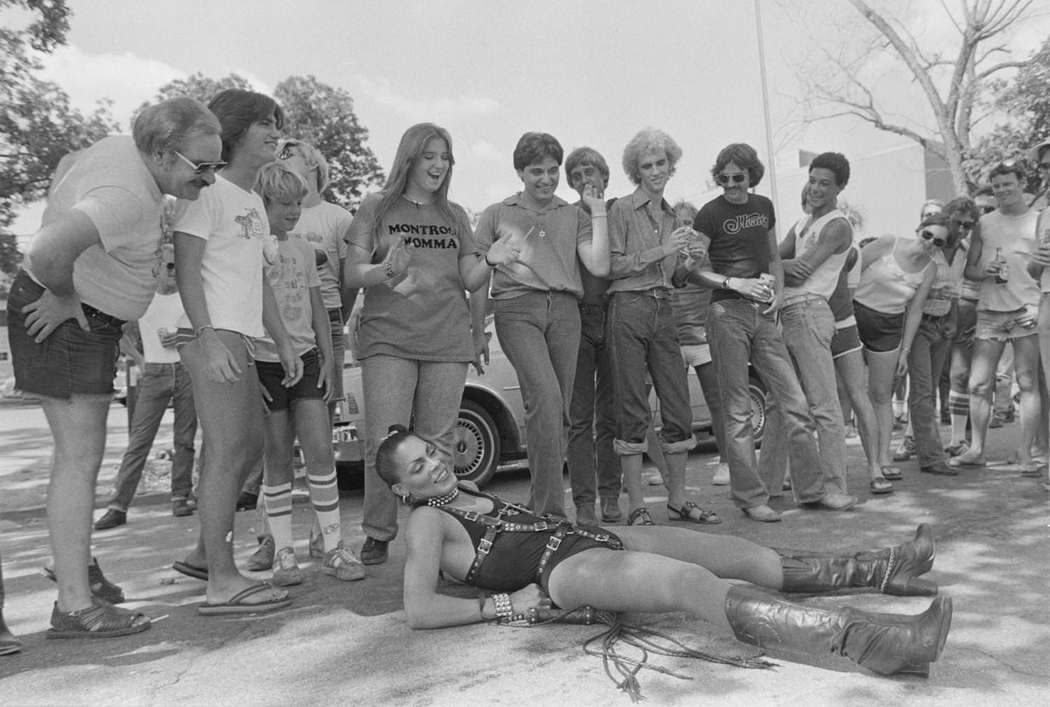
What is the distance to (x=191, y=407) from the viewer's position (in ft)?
21.7

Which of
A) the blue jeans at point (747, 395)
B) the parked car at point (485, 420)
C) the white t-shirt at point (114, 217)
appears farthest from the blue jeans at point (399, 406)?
the parked car at point (485, 420)

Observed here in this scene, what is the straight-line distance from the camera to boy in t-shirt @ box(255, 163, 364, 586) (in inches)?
172

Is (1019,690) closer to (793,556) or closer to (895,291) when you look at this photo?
(793,556)

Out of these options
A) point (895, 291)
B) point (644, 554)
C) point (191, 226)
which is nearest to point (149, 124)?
point (191, 226)

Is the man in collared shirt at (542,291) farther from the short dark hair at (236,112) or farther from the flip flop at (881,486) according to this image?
the flip flop at (881,486)

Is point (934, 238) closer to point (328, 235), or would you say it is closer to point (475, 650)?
point (328, 235)

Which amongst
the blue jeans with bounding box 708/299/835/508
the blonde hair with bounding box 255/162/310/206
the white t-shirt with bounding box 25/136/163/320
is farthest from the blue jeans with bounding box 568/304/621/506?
the white t-shirt with bounding box 25/136/163/320

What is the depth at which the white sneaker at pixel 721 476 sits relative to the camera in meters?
6.93

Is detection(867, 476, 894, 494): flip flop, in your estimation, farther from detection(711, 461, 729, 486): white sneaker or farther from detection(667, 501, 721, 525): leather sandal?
detection(667, 501, 721, 525): leather sandal

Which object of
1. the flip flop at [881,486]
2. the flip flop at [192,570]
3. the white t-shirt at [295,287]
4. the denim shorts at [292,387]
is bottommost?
the flip flop at [192,570]

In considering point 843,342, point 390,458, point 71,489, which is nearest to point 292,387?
point 390,458

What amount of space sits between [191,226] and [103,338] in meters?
0.56

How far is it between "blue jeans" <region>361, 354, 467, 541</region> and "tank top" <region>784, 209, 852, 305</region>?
2326mm

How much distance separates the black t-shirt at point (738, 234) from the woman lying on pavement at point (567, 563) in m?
2.17
